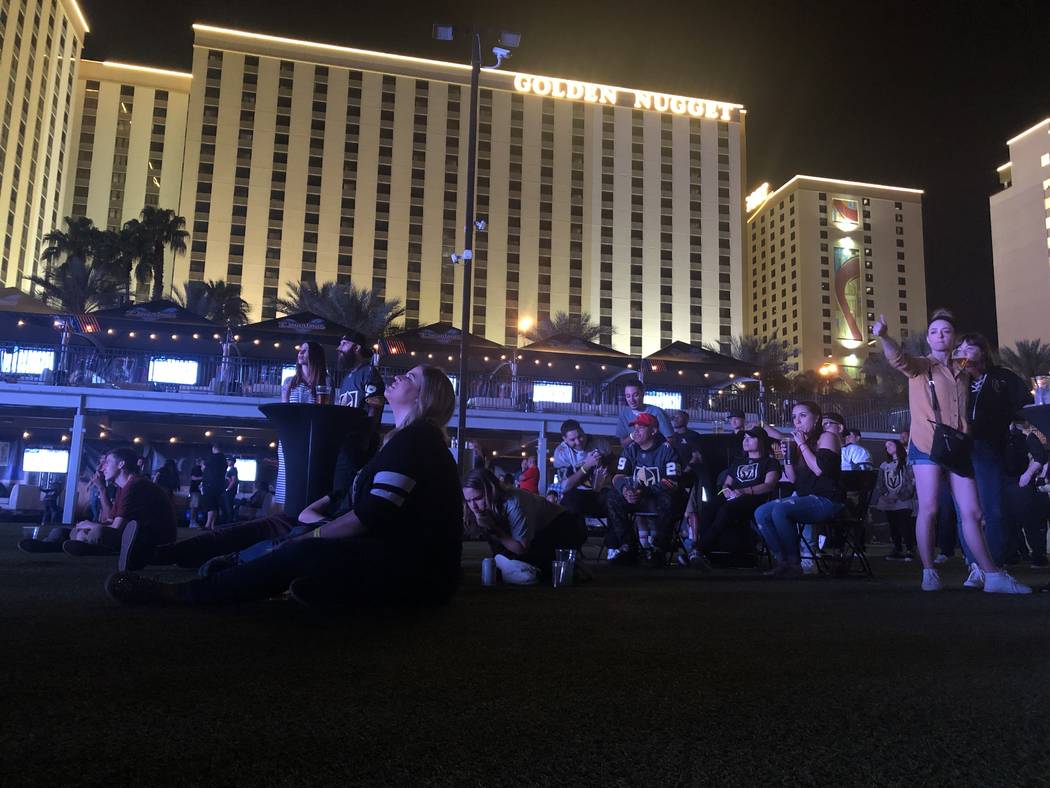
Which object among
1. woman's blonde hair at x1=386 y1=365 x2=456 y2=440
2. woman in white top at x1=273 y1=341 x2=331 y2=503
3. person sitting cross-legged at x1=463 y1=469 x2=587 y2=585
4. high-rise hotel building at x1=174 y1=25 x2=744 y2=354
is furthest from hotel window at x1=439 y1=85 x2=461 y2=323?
woman's blonde hair at x1=386 y1=365 x2=456 y2=440

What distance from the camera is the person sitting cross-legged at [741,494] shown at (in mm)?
7547

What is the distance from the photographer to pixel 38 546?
7.50 m

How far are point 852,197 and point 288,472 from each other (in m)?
117

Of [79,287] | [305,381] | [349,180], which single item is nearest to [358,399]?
[305,381]

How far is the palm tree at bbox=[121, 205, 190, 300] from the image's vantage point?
4450 centimetres

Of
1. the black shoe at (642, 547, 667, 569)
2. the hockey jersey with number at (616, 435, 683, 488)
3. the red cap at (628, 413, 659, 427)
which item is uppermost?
the red cap at (628, 413, 659, 427)

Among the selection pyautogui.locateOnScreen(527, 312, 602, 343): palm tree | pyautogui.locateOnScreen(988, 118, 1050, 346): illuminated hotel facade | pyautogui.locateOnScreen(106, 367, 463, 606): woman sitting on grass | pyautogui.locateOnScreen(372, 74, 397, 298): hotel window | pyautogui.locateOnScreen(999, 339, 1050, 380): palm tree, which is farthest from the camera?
pyautogui.locateOnScreen(988, 118, 1050, 346): illuminated hotel facade

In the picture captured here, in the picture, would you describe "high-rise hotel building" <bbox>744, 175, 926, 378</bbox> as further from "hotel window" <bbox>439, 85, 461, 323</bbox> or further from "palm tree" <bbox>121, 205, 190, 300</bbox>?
"palm tree" <bbox>121, 205, 190, 300</bbox>

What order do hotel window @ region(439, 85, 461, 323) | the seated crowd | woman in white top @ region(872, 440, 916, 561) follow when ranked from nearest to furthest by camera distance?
1. the seated crowd
2. woman in white top @ region(872, 440, 916, 561)
3. hotel window @ region(439, 85, 461, 323)

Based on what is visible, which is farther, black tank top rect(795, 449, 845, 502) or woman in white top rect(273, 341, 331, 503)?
black tank top rect(795, 449, 845, 502)

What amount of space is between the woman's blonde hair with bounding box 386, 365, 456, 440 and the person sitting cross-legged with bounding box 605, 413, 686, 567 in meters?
4.49

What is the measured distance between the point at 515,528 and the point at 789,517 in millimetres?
2649

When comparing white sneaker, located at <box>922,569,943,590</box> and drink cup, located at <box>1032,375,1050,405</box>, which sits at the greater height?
drink cup, located at <box>1032,375,1050,405</box>

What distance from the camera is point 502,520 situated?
586 centimetres
